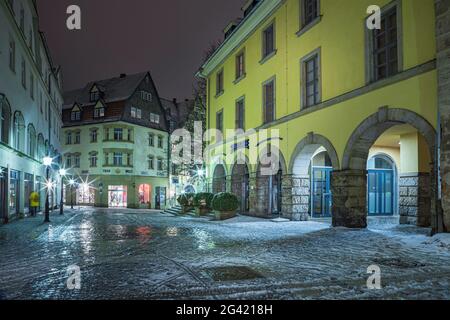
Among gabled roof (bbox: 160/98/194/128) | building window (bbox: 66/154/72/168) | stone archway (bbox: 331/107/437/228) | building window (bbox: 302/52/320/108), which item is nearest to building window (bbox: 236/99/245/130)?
building window (bbox: 302/52/320/108)

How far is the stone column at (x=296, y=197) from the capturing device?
62.0 ft

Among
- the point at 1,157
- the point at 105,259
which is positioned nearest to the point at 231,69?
the point at 1,157

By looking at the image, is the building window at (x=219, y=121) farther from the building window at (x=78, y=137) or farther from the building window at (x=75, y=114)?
the building window at (x=75, y=114)

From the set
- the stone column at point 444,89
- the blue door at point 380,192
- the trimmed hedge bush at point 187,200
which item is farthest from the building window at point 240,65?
the stone column at point 444,89

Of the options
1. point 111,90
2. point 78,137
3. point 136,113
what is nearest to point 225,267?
point 136,113

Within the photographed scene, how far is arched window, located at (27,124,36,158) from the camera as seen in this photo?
77.1 feet

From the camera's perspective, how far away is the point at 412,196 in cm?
1659

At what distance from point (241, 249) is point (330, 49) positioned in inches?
401

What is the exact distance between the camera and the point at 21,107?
21.1 m

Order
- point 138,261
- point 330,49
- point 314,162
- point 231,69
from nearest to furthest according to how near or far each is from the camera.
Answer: point 138,261 < point 330,49 < point 314,162 < point 231,69

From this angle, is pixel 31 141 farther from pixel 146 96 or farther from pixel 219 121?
pixel 146 96

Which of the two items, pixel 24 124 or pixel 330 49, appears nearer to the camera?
pixel 330 49

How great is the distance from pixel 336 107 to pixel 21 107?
1655 centimetres
